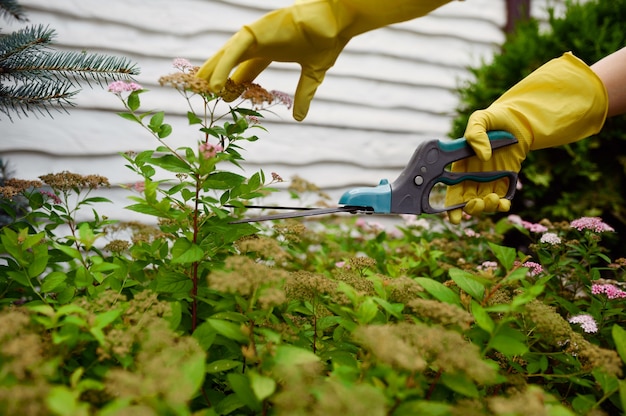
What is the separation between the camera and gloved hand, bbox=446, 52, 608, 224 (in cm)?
123

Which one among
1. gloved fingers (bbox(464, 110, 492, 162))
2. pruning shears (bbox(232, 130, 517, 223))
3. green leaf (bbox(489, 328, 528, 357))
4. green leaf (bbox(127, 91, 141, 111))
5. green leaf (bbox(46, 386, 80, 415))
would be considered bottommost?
green leaf (bbox(489, 328, 528, 357))

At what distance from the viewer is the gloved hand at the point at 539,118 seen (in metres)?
1.23

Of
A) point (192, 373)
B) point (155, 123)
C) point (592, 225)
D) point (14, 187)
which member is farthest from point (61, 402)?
point (592, 225)

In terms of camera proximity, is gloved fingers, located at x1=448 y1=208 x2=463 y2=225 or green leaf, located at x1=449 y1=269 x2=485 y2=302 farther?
gloved fingers, located at x1=448 y1=208 x2=463 y2=225

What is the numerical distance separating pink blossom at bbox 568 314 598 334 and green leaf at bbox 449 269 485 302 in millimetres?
305

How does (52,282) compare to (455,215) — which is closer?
(52,282)

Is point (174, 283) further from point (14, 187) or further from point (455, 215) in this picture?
point (455, 215)

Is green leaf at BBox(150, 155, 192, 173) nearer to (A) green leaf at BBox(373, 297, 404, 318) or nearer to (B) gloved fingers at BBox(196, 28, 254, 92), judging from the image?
(B) gloved fingers at BBox(196, 28, 254, 92)

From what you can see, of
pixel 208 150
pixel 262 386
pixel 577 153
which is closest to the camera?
pixel 262 386

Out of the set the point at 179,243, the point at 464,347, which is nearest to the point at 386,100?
the point at 179,243

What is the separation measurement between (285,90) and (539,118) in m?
1.31

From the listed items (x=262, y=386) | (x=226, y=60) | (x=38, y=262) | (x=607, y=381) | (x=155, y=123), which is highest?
(x=226, y=60)

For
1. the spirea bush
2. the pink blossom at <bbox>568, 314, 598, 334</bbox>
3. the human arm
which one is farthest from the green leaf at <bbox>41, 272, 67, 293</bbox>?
the human arm

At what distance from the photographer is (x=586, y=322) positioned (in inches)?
39.9
